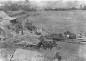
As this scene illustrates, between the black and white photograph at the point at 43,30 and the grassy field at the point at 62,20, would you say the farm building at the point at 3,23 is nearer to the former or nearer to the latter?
the black and white photograph at the point at 43,30

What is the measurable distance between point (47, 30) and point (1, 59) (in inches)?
38.9

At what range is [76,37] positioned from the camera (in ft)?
8.70

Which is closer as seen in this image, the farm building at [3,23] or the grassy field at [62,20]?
the grassy field at [62,20]

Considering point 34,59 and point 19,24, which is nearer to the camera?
point 34,59

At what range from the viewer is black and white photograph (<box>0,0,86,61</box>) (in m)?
2.63

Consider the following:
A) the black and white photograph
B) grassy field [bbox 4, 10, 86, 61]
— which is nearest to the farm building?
the black and white photograph

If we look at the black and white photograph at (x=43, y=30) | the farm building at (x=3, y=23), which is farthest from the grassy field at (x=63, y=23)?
the farm building at (x=3, y=23)

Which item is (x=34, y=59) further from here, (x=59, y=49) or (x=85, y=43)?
(x=85, y=43)

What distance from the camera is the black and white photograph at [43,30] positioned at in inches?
104

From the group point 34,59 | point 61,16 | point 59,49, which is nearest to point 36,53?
point 34,59

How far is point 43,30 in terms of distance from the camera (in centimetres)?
274

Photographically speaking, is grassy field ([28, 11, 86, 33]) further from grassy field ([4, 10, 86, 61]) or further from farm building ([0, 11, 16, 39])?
farm building ([0, 11, 16, 39])

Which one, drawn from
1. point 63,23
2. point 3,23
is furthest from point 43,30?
point 3,23

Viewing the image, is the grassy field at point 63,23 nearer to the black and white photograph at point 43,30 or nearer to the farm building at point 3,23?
the black and white photograph at point 43,30
